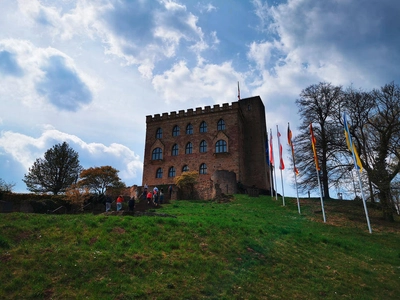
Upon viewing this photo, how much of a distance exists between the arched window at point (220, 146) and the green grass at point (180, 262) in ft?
91.4

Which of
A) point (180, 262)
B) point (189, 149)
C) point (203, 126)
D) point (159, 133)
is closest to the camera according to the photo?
point (180, 262)

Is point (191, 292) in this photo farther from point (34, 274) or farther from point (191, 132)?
point (191, 132)

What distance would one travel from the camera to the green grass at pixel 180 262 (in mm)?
7871

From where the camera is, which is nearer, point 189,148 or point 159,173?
point 189,148

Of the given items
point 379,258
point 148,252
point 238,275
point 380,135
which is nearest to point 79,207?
point 148,252

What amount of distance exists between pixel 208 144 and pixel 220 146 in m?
1.86

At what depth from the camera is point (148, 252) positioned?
33.0 feet

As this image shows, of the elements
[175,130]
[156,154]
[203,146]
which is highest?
[175,130]

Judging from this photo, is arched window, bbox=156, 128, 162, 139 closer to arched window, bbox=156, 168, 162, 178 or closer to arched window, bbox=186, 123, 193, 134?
arched window, bbox=186, 123, 193, 134

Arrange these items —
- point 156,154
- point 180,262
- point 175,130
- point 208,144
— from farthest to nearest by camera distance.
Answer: point 175,130, point 156,154, point 208,144, point 180,262

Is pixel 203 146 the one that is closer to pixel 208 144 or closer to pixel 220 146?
pixel 208 144

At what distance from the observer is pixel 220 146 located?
43594mm

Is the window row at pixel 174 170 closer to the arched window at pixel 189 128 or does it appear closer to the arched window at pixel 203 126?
the arched window at pixel 203 126

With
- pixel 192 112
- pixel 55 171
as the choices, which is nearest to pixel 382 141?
pixel 192 112
